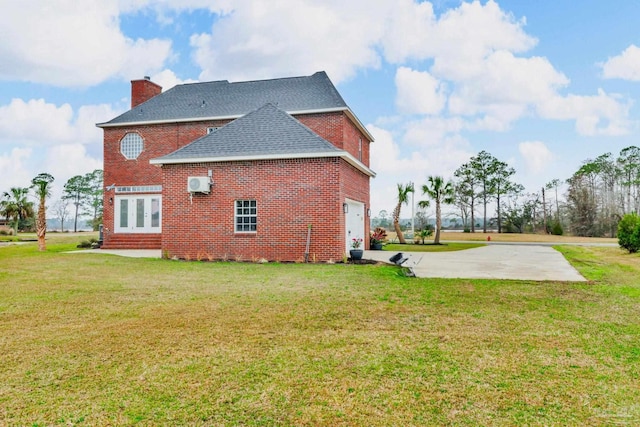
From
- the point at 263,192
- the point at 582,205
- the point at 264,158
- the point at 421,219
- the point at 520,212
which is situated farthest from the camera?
the point at 520,212

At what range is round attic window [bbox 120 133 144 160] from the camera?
24.6 metres

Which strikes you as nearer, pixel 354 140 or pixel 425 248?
pixel 354 140

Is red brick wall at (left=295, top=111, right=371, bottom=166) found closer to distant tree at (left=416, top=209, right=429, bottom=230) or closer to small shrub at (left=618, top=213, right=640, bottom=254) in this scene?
small shrub at (left=618, top=213, right=640, bottom=254)

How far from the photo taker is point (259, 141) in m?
16.2

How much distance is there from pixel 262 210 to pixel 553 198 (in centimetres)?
4657

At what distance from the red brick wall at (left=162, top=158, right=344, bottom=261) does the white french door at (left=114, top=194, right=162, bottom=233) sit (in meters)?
7.75

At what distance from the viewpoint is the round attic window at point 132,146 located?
80.7 ft

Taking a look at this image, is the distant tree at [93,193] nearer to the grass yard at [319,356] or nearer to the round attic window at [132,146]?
the round attic window at [132,146]

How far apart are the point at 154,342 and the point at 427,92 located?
759 inches

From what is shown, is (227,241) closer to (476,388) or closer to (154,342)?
(154,342)

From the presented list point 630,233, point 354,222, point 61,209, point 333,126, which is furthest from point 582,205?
point 61,209

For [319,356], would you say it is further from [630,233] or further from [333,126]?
[630,233]

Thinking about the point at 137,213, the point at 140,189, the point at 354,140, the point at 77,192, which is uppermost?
the point at 77,192

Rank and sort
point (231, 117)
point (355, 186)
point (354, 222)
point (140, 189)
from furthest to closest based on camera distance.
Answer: point (140, 189)
point (231, 117)
point (354, 222)
point (355, 186)
